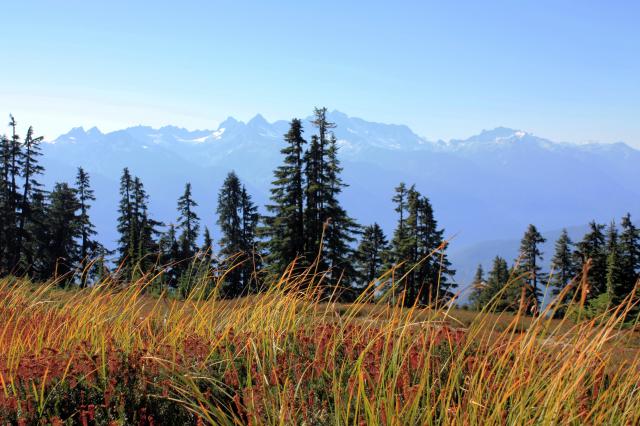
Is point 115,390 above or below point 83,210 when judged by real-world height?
above

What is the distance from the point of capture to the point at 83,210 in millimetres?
48000

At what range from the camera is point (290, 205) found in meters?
34.0

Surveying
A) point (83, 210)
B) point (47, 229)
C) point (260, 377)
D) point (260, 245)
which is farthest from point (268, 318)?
point (83, 210)

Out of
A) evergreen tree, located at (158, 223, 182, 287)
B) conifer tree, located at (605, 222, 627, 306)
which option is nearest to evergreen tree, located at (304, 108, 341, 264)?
evergreen tree, located at (158, 223, 182, 287)

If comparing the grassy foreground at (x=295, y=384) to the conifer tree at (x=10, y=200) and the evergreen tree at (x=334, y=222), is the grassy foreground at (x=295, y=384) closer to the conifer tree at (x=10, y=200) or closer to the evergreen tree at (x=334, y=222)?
the evergreen tree at (x=334, y=222)

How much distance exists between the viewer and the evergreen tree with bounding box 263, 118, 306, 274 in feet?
110

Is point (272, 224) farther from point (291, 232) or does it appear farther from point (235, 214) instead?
point (235, 214)

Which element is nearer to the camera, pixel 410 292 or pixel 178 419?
pixel 178 419

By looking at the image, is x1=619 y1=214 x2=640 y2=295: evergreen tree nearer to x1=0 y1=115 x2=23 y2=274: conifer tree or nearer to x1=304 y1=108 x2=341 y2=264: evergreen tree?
x1=304 y1=108 x2=341 y2=264: evergreen tree

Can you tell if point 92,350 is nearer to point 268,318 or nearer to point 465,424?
point 268,318

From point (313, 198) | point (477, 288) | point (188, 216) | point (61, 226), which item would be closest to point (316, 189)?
point (313, 198)

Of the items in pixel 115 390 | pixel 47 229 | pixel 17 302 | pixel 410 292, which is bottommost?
pixel 410 292

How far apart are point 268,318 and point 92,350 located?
5.23 ft

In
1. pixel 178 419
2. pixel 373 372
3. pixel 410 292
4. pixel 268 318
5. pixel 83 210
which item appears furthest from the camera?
pixel 83 210
